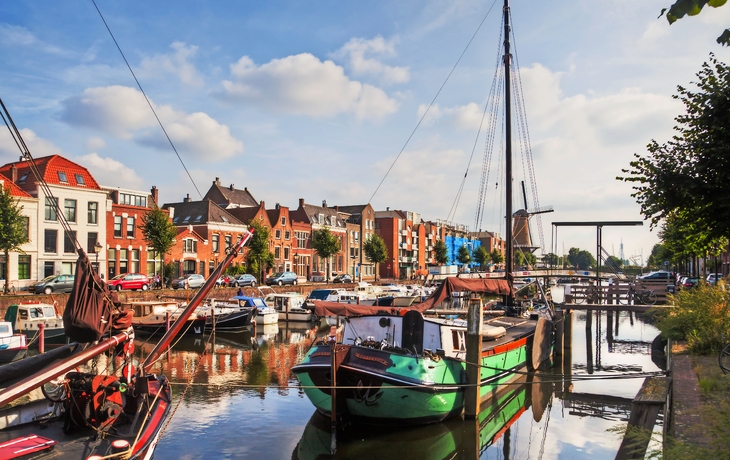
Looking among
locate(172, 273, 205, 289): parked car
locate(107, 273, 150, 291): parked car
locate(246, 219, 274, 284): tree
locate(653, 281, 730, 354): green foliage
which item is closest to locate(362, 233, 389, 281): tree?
locate(246, 219, 274, 284): tree

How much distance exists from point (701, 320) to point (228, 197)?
2421 inches

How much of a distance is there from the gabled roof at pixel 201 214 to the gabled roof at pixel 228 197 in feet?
20.2

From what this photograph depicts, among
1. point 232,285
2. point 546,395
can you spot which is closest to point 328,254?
point 232,285

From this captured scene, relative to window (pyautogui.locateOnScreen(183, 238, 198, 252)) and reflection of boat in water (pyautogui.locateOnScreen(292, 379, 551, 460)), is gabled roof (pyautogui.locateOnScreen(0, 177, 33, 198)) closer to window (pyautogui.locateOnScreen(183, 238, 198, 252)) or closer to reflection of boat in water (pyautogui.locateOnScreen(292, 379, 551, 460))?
window (pyautogui.locateOnScreen(183, 238, 198, 252))

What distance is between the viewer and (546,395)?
826 inches

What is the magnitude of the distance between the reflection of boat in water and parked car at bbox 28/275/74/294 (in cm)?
2757

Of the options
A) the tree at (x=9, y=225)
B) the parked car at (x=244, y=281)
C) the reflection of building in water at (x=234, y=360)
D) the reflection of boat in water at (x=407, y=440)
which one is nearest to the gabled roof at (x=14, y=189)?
the tree at (x=9, y=225)

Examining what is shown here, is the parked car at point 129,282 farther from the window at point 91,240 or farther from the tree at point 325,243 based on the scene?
the tree at point 325,243

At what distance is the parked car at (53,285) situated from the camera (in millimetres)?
37000

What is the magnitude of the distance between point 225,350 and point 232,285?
21954 millimetres

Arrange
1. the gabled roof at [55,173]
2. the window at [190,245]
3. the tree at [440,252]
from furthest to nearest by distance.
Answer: the tree at [440,252] → the window at [190,245] → the gabled roof at [55,173]

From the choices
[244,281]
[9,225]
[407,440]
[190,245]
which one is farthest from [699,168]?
[190,245]

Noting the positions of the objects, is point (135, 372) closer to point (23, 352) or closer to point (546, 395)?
point (23, 352)

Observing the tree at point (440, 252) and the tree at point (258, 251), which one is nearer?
the tree at point (258, 251)
